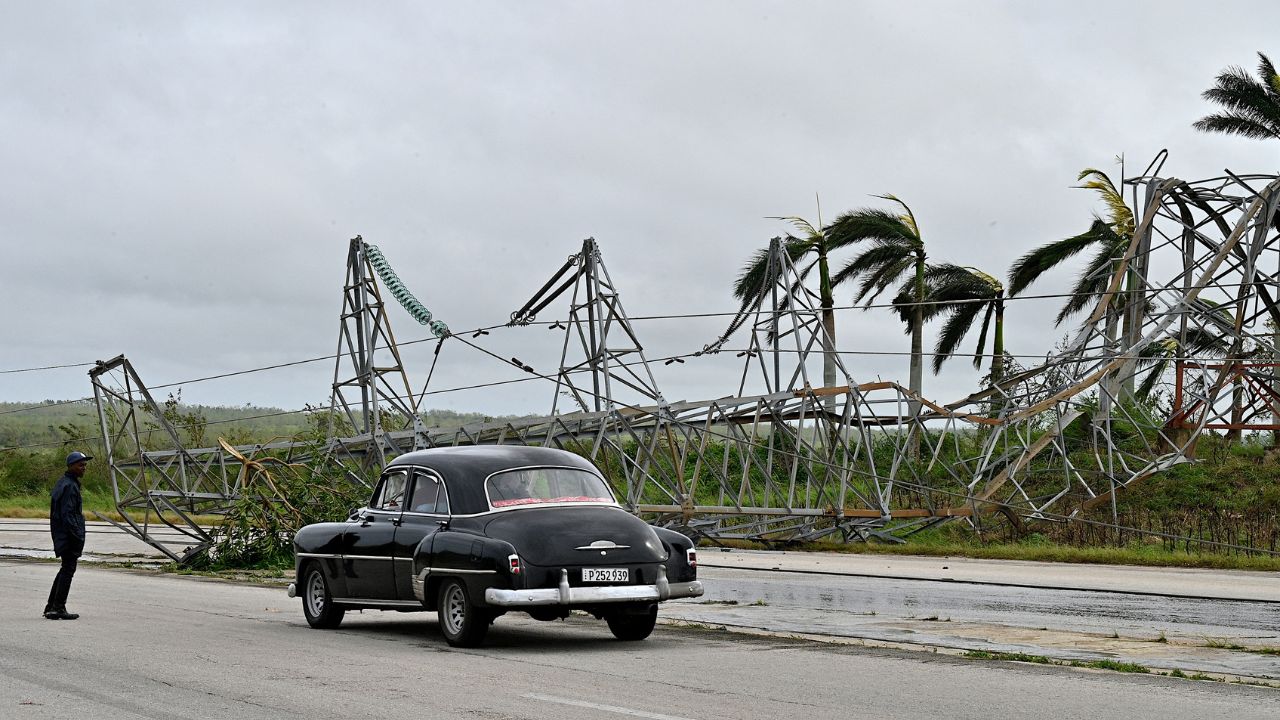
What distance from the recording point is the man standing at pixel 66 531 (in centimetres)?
1562

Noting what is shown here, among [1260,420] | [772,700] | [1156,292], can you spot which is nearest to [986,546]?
[1156,292]

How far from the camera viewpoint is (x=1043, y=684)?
10031 millimetres

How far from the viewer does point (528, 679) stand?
10.3 m

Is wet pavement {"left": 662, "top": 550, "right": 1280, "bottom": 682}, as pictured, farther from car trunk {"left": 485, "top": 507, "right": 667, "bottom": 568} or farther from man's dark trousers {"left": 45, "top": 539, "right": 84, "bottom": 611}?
man's dark trousers {"left": 45, "top": 539, "right": 84, "bottom": 611}

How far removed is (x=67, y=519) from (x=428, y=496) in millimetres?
5043

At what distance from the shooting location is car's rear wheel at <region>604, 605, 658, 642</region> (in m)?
13.2

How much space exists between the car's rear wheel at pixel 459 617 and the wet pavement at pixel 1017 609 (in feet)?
11.5

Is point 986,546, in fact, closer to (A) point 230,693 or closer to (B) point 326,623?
(B) point 326,623

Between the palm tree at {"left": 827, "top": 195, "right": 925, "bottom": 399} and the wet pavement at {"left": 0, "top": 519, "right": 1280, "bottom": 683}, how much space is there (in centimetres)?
1766

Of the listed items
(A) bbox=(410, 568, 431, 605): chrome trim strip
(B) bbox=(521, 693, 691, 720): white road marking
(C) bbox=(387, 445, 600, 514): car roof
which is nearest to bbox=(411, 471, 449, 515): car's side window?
(C) bbox=(387, 445, 600, 514): car roof

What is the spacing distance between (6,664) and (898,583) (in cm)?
1458

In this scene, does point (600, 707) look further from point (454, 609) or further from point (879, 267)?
point (879, 267)

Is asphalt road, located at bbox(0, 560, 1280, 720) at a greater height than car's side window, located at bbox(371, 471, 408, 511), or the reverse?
→ car's side window, located at bbox(371, 471, 408, 511)

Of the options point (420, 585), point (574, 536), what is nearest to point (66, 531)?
point (420, 585)
